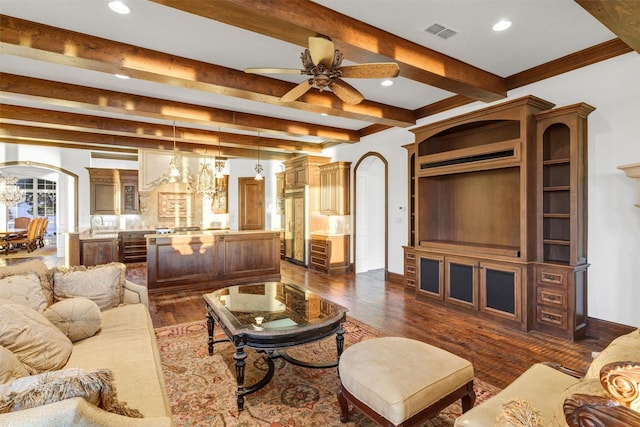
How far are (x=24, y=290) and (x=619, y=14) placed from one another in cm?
432

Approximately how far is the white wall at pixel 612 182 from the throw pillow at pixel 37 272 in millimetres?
5170

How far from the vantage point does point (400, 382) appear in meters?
1.68

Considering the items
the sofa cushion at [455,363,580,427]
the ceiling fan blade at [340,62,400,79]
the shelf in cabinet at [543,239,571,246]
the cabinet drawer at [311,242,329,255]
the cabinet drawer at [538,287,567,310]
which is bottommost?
the cabinet drawer at [538,287,567,310]

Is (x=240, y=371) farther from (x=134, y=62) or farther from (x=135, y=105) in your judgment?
(x=135, y=105)

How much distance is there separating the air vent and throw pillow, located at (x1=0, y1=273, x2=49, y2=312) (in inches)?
149

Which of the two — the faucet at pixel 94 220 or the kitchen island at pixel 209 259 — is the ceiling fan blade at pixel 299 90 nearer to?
the kitchen island at pixel 209 259

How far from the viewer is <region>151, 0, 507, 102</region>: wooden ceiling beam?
90.9 inches

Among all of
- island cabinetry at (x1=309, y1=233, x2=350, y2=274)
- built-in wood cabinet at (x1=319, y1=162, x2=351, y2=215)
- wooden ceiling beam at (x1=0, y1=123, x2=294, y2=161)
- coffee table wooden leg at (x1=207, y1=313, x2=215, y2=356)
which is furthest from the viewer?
built-in wood cabinet at (x1=319, y1=162, x2=351, y2=215)

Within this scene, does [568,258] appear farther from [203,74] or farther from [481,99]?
[203,74]

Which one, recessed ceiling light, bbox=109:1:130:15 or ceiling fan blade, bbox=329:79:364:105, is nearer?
recessed ceiling light, bbox=109:1:130:15

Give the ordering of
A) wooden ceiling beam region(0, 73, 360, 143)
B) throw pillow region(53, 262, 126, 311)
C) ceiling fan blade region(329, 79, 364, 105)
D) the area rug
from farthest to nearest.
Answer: wooden ceiling beam region(0, 73, 360, 143) → ceiling fan blade region(329, 79, 364, 105) → throw pillow region(53, 262, 126, 311) → the area rug

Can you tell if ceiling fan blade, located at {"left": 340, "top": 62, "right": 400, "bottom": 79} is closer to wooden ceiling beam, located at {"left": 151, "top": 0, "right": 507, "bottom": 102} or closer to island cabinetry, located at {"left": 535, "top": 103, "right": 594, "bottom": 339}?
wooden ceiling beam, located at {"left": 151, "top": 0, "right": 507, "bottom": 102}

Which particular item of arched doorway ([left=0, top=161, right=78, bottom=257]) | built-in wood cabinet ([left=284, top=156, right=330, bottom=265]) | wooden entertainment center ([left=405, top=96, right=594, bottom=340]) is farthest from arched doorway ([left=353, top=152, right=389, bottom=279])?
arched doorway ([left=0, top=161, right=78, bottom=257])

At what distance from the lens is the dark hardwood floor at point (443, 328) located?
9.57 feet
